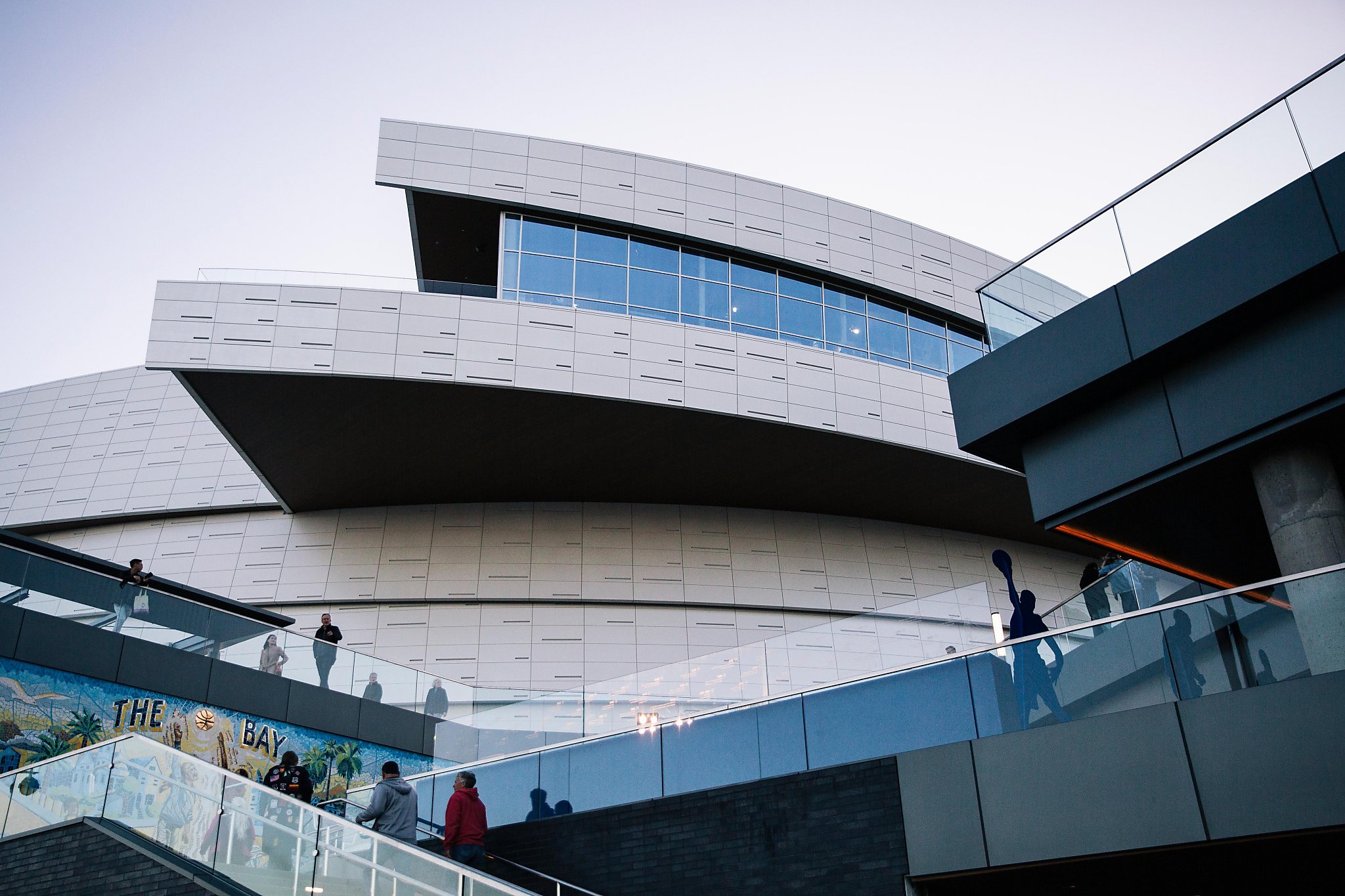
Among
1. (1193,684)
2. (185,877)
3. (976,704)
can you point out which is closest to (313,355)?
(185,877)

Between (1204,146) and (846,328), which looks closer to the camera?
(1204,146)

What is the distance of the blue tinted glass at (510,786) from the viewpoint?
526 inches

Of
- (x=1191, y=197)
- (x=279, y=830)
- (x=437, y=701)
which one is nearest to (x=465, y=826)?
(x=279, y=830)

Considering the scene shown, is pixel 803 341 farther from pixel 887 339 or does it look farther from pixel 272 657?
pixel 272 657

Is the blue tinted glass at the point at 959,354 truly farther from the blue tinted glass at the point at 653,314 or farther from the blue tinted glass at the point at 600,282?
the blue tinted glass at the point at 600,282

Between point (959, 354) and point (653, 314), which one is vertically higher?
A: point (959, 354)

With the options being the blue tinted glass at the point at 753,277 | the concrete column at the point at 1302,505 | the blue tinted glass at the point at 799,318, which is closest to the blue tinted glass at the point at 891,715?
the concrete column at the point at 1302,505

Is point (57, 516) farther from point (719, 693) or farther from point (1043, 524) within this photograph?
point (1043, 524)

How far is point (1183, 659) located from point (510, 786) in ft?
27.4

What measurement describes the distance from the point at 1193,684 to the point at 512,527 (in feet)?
72.2

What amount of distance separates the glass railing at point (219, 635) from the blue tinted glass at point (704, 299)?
12.1 meters

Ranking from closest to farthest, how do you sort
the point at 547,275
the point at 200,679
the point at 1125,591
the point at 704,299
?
the point at 1125,591, the point at 200,679, the point at 547,275, the point at 704,299

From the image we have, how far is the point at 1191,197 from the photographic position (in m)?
11.5

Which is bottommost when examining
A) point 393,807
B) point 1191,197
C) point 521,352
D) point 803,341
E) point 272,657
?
point 393,807
